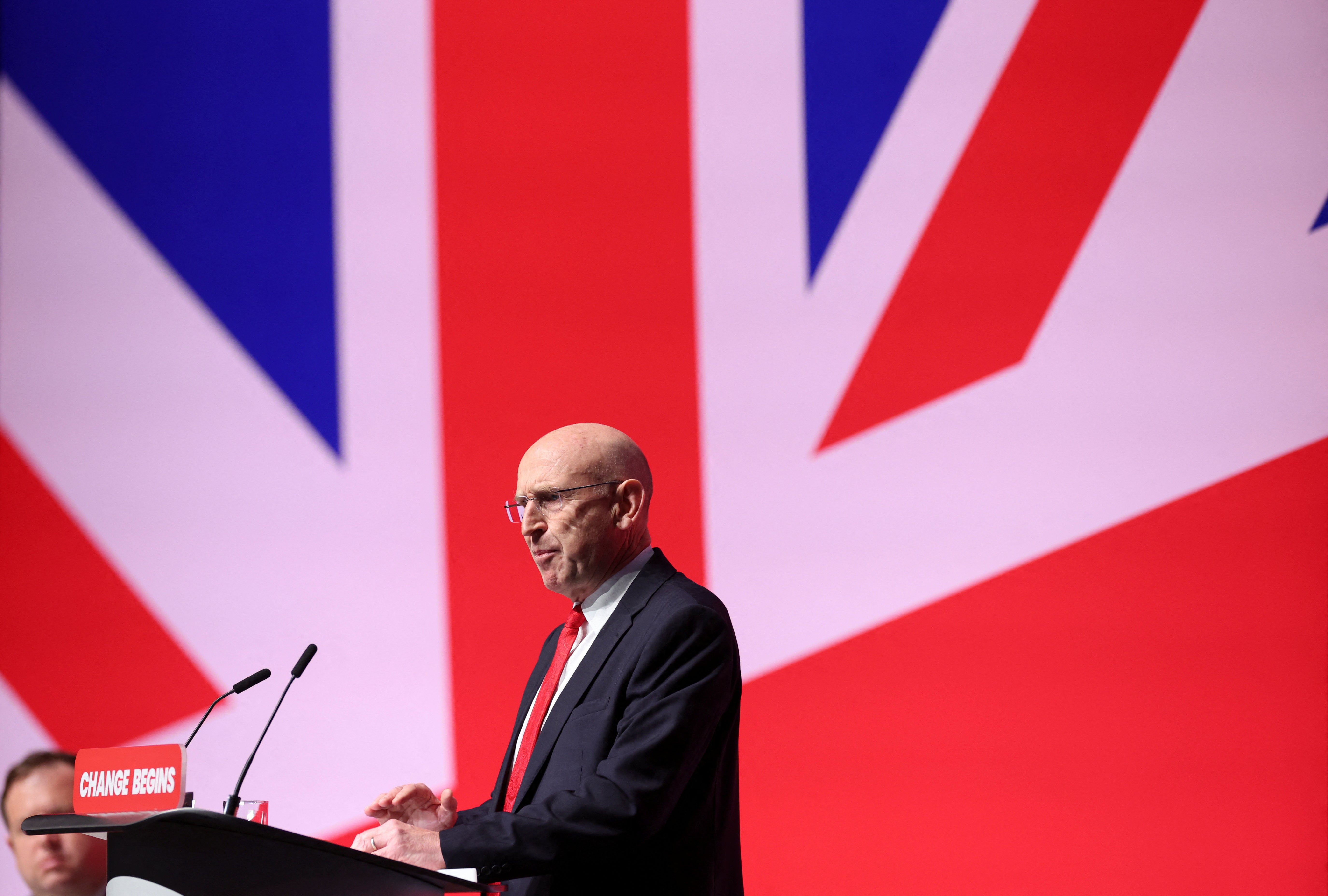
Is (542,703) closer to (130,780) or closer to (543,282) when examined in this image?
(130,780)

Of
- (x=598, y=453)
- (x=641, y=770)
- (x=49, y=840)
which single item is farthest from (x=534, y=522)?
(x=49, y=840)

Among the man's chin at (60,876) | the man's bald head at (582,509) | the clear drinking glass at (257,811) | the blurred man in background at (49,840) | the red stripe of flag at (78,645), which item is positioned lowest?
the clear drinking glass at (257,811)

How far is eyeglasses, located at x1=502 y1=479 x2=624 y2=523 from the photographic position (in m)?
2.16

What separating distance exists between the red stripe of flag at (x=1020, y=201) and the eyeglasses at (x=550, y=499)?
1.16 metres

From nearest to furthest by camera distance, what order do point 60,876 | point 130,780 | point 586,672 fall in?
point 130,780, point 586,672, point 60,876

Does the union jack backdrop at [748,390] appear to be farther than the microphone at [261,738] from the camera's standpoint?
Yes

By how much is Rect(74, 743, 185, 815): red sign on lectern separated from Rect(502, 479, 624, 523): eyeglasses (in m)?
0.78

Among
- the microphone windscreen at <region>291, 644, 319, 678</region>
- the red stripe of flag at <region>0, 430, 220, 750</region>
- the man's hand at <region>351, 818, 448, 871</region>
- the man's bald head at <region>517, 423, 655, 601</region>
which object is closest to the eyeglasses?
the man's bald head at <region>517, 423, 655, 601</region>

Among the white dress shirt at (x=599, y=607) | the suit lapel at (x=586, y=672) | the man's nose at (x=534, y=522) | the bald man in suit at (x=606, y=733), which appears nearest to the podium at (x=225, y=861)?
the bald man in suit at (x=606, y=733)

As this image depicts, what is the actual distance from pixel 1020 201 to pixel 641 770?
6.97ft

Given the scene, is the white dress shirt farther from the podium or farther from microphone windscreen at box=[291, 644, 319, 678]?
the podium

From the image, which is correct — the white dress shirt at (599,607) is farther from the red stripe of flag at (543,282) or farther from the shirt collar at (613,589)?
the red stripe of flag at (543,282)

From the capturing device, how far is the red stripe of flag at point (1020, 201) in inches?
125

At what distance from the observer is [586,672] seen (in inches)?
79.6
